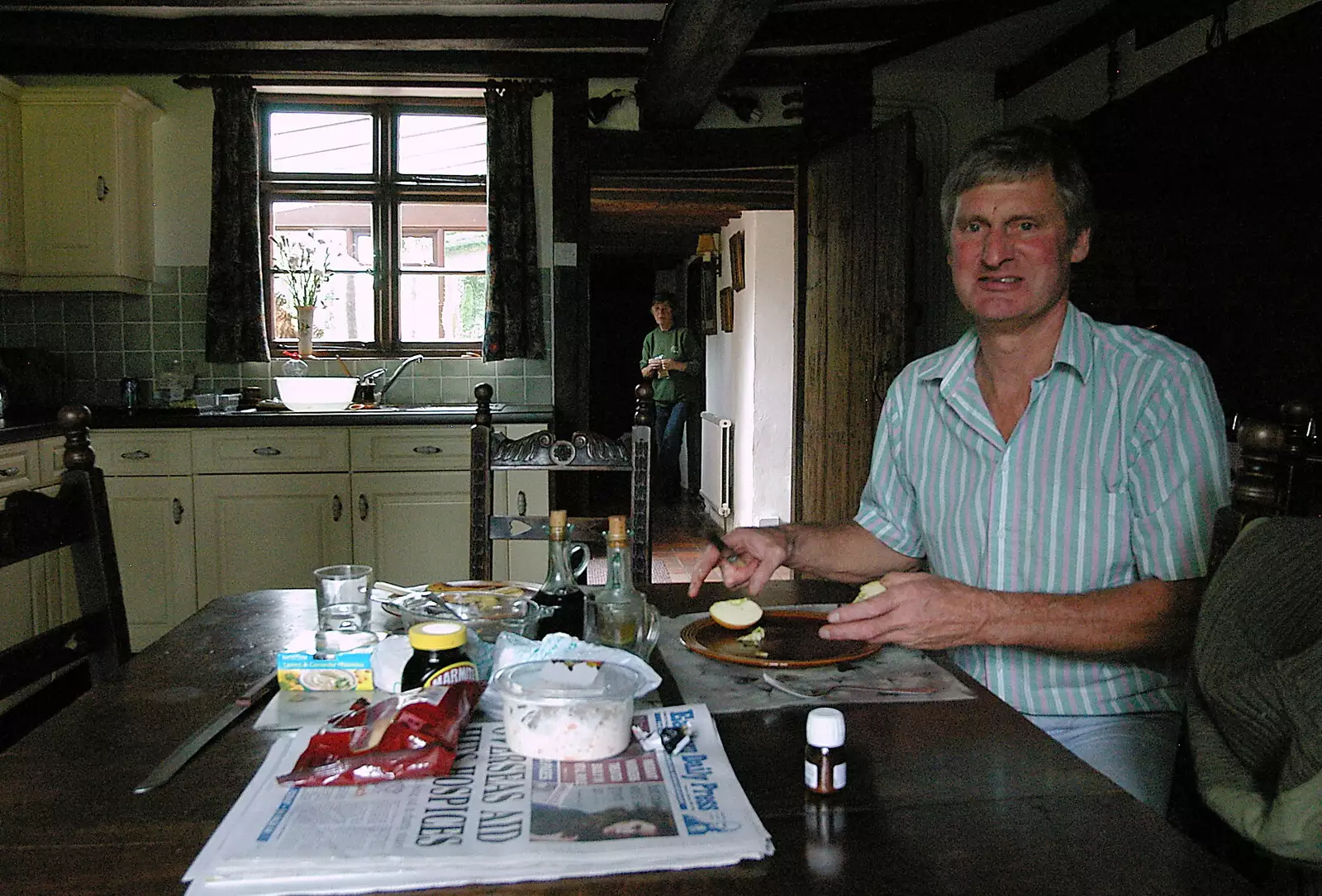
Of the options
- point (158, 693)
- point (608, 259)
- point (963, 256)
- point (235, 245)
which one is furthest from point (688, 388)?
point (158, 693)

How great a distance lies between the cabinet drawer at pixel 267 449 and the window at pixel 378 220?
83cm

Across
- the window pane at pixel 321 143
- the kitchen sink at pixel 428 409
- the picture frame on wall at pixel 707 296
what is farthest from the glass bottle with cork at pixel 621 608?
the picture frame on wall at pixel 707 296

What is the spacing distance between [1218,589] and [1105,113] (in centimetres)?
326

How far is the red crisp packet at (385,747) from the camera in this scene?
88 cm

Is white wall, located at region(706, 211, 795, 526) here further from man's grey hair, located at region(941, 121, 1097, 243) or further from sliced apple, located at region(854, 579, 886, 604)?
sliced apple, located at region(854, 579, 886, 604)

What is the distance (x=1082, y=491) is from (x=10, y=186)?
4177mm

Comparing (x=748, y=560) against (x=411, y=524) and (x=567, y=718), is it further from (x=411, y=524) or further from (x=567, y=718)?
(x=411, y=524)

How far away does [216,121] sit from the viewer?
4.29 m

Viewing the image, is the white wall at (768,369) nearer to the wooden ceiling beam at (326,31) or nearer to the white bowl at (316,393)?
the wooden ceiling beam at (326,31)

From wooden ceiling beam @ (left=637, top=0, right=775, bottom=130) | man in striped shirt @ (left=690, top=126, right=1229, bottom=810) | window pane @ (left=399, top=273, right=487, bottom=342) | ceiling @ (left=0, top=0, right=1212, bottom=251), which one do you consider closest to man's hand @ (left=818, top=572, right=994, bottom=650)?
man in striped shirt @ (left=690, top=126, right=1229, bottom=810)

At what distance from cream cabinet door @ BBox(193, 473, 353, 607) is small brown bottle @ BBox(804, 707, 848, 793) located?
3.26 m

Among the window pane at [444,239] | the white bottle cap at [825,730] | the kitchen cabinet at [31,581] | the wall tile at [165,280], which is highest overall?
the window pane at [444,239]

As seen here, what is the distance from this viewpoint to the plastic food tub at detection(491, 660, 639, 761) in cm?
92

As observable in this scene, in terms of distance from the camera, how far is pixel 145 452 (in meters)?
3.78
